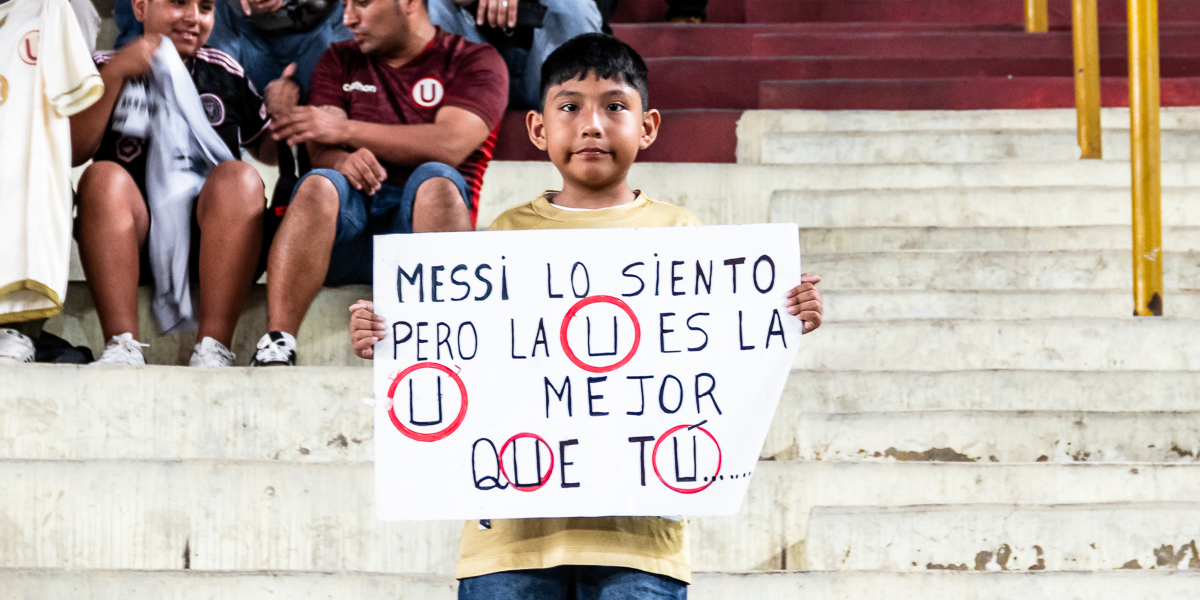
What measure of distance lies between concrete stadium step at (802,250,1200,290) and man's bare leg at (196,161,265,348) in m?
1.16

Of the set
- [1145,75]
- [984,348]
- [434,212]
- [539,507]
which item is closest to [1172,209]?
[1145,75]

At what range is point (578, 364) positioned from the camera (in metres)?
1.27

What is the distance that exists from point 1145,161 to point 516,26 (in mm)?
1556

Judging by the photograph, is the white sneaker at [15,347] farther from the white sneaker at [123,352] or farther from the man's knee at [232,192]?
the man's knee at [232,192]

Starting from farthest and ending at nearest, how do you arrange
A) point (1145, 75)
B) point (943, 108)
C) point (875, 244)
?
point (943, 108) < point (875, 244) < point (1145, 75)

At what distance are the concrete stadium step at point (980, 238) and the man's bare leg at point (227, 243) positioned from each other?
4.00 ft

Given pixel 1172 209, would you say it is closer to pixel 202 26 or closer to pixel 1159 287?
pixel 1159 287

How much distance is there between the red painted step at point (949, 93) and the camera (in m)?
3.48

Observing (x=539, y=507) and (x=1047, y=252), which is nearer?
(x=539, y=507)

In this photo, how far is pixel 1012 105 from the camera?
353 cm

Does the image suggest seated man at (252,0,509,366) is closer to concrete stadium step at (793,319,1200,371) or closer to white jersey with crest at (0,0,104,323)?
white jersey with crest at (0,0,104,323)

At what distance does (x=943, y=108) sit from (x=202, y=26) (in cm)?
226

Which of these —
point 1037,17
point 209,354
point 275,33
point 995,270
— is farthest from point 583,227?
point 1037,17

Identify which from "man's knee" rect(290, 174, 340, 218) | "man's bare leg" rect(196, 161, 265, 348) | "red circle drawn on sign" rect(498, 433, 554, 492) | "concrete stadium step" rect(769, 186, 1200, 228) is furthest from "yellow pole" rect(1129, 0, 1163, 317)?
"man's bare leg" rect(196, 161, 265, 348)
